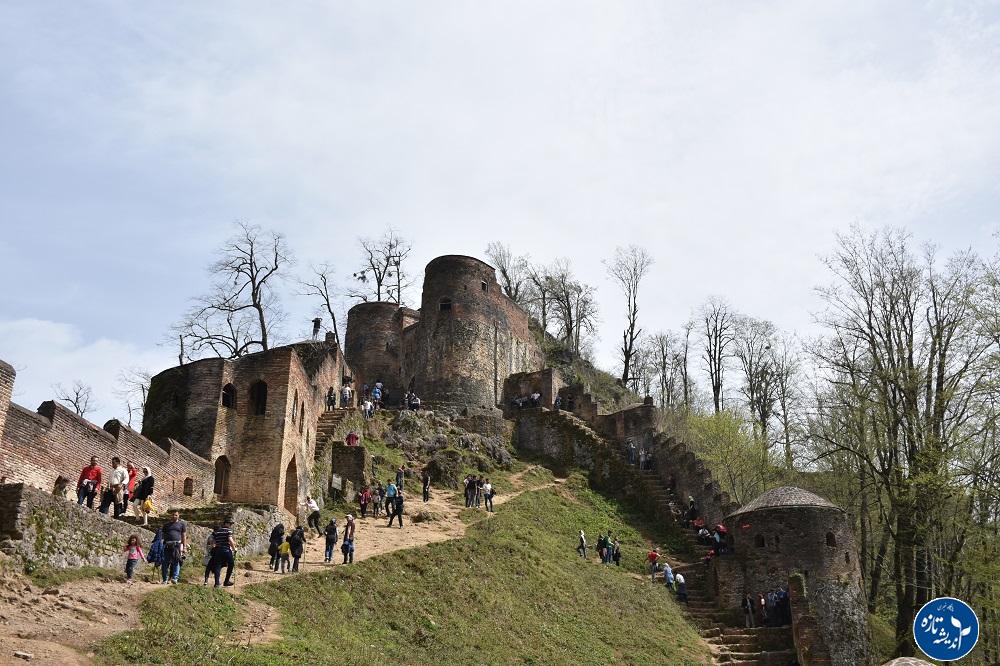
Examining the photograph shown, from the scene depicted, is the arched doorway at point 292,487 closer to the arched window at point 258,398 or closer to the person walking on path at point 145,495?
the arched window at point 258,398

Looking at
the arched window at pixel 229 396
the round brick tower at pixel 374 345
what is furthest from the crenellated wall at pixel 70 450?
the round brick tower at pixel 374 345

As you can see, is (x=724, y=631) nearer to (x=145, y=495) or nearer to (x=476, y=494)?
(x=476, y=494)

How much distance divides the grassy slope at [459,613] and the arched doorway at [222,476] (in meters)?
6.19

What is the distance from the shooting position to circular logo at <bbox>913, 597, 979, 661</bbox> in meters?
7.62

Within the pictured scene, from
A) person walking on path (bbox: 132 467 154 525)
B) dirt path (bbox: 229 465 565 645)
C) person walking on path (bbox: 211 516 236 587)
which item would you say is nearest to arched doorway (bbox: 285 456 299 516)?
dirt path (bbox: 229 465 565 645)

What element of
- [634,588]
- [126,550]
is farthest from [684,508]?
[126,550]

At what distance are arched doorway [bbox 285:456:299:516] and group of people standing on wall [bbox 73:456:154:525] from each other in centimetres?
536

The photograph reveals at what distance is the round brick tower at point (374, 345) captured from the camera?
48.4 m

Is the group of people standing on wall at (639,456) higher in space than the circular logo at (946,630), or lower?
higher

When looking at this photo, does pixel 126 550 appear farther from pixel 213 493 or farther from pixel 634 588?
pixel 634 588

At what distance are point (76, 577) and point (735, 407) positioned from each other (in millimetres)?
39428

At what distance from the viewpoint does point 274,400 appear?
85.7ft

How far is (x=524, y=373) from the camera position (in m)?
45.9

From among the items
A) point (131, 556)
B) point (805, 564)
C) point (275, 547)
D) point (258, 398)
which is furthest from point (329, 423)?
point (131, 556)
